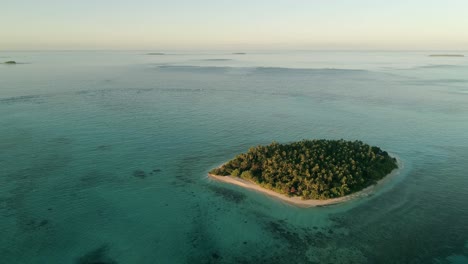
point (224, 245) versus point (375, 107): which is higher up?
point (375, 107)

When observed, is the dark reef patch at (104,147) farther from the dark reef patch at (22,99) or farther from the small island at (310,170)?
the dark reef patch at (22,99)

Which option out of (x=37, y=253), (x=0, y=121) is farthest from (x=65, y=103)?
(x=37, y=253)

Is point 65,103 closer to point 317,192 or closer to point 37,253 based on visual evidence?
point 37,253

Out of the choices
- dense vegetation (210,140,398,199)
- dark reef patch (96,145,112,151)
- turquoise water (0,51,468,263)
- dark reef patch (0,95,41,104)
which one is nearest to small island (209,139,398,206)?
dense vegetation (210,140,398,199)

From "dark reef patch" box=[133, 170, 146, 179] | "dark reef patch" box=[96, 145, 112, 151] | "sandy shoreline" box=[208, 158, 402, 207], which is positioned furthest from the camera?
"dark reef patch" box=[96, 145, 112, 151]

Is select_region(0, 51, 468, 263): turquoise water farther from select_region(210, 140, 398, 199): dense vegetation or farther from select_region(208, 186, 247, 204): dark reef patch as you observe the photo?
select_region(210, 140, 398, 199): dense vegetation

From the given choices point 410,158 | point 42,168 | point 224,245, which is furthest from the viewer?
point 410,158
